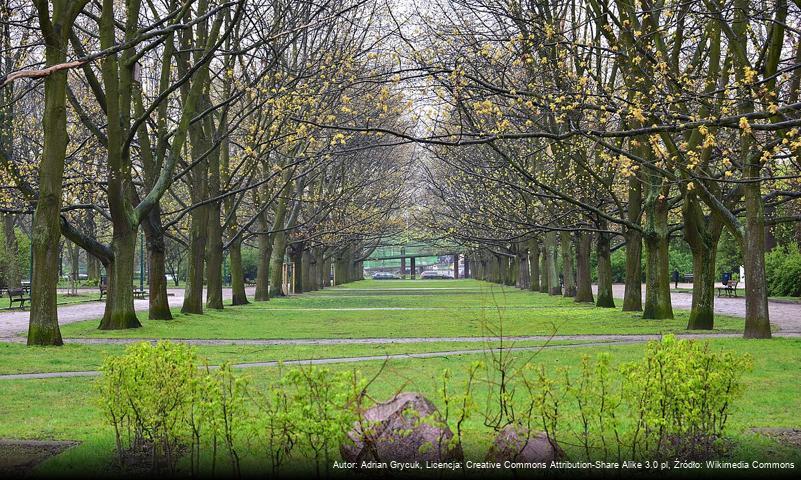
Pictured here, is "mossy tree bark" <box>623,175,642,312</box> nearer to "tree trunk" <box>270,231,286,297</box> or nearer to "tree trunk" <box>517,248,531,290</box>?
"tree trunk" <box>270,231,286,297</box>

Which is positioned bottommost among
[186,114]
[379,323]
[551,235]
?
[379,323]

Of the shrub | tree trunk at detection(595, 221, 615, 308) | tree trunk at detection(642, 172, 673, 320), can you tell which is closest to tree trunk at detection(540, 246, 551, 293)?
tree trunk at detection(595, 221, 615, 308)

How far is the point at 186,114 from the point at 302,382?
19451 mm

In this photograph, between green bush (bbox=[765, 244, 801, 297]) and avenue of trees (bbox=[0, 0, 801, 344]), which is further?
green bush (bbox=[765, 244, 801, 297])

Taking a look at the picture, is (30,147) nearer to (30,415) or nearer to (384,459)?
(30,415)

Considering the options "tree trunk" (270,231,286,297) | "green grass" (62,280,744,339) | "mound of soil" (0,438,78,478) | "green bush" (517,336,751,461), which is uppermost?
"tree trunk" (270,231,286,297)

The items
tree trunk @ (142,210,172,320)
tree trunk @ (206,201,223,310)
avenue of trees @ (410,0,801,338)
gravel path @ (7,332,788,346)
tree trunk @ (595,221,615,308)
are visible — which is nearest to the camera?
avenue of trees @ (410,0,801,338)

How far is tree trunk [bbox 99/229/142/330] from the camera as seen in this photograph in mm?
22672

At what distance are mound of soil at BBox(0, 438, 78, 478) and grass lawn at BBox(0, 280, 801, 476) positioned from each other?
0.15 metres

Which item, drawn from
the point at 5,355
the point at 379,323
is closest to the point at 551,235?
the point at 379,323

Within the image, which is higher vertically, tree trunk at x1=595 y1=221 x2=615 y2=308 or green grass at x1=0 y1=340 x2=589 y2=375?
tree trunk at x1=595 y1=221 x2=615 y2=308

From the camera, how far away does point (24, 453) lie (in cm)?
776

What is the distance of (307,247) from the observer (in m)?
55.0

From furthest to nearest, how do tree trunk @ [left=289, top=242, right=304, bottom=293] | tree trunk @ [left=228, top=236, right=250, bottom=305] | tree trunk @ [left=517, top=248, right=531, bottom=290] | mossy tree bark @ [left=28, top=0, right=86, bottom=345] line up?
tree trunk @ [left=517, top=248, right=531, bottom=290] → tree trunk @ [left=289, top=242, right=304, bottom=293] → tree trunk @ [left=228, top=236, right=250, bottom=305] → mossy tree bark @ [left=28, top=0, right=86, bottom=345]
